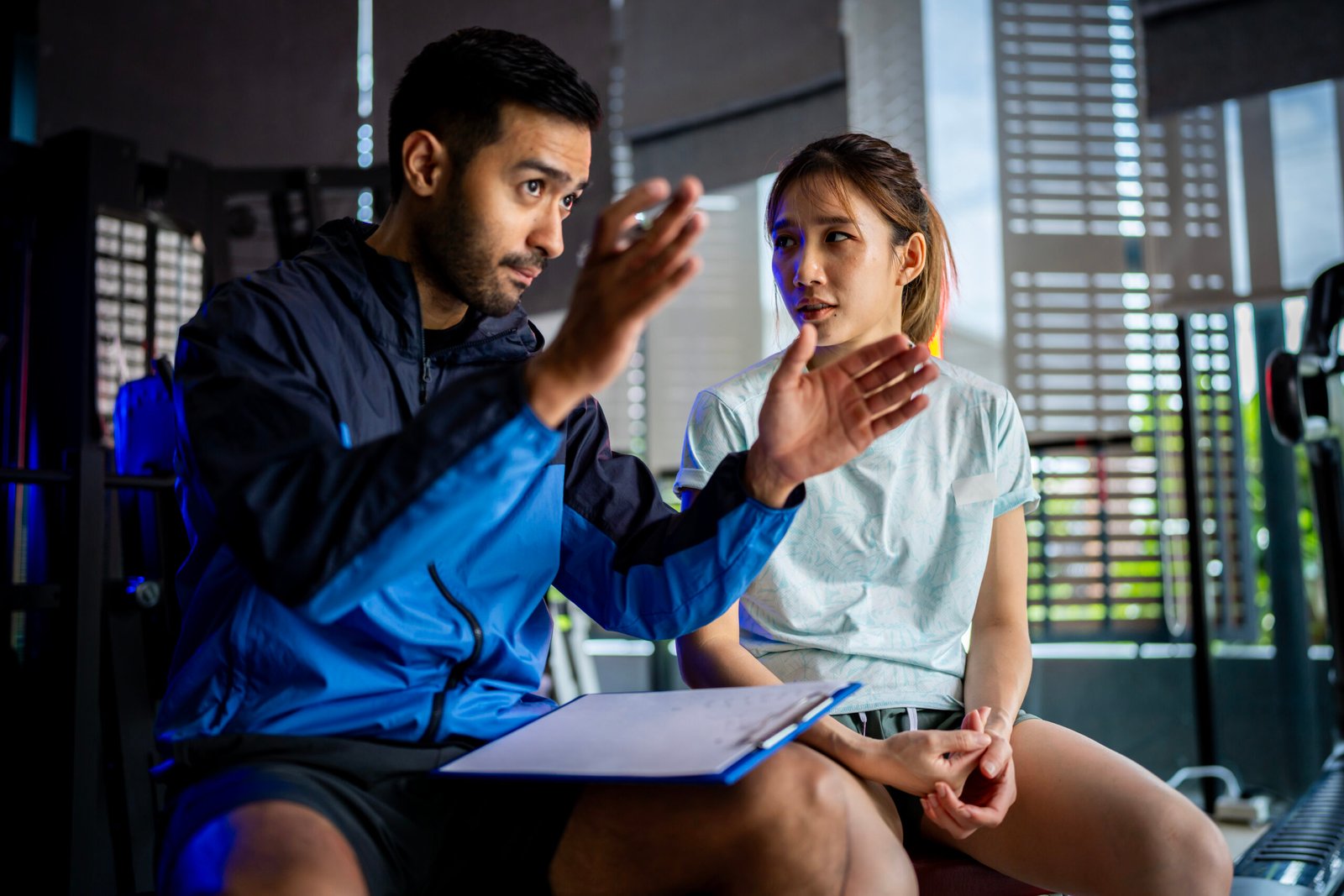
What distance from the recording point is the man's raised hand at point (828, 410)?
1040 millimetres

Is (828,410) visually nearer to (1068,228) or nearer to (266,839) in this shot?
(266,839)

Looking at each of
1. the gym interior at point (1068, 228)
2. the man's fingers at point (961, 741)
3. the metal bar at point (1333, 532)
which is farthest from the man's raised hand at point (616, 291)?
the metal bar at point (1333, 532)

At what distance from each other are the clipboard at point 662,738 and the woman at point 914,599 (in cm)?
20

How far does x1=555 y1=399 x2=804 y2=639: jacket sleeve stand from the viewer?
1068 millimetres

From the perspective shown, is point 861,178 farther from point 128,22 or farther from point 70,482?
point 128,22

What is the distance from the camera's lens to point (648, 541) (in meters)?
1.15

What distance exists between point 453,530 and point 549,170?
0.43 metres

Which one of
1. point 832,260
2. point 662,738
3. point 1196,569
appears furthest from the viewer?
point 1196,569

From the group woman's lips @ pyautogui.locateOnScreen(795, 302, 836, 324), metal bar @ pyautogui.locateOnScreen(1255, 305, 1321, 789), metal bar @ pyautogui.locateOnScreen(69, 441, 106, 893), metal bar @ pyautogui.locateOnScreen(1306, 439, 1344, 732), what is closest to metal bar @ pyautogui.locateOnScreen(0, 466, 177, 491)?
metal bar @ pyautogui.locateOnScreen(69, 441, 106, 893)

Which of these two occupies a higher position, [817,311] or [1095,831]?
[817,311]

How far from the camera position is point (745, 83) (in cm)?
381

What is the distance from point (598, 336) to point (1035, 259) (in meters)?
2.76

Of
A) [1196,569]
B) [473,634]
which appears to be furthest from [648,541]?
[1196,569]

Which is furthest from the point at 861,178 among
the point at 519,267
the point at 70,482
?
the point at 70,482
